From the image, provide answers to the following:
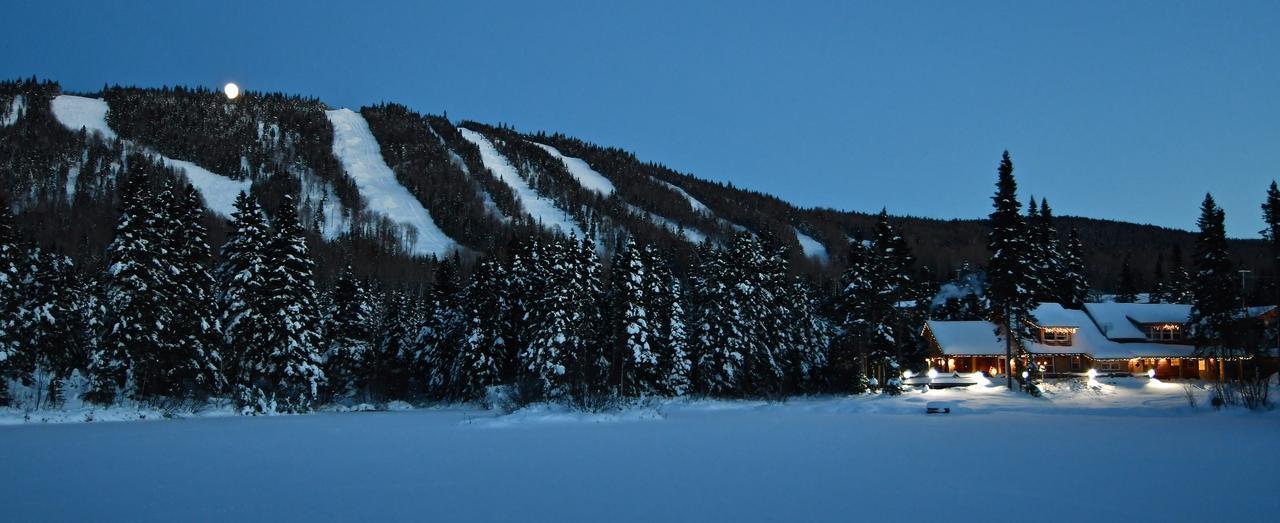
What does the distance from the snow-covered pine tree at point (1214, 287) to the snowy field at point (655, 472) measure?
2325cm

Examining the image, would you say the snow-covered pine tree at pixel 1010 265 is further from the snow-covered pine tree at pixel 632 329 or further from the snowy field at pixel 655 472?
the snow-covered pine tree at pixel 632 329

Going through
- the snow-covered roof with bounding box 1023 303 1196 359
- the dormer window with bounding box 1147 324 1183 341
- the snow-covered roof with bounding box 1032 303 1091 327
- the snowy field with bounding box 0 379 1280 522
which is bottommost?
the snowy field with bounding box 0 379 1280 522

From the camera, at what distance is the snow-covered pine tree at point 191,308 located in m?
36.3

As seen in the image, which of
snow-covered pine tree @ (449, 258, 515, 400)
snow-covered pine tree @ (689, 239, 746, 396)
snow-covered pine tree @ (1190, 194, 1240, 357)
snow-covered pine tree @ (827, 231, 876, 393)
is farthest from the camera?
snow-covered pine tree @ (827, 231, 876, 393)

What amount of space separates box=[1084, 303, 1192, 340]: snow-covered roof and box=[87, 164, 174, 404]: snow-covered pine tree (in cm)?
6394

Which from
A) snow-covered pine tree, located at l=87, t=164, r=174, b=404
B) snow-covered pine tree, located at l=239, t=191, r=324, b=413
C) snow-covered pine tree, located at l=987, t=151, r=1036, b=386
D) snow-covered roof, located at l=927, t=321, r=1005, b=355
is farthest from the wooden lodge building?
snow-covered pine tree, located at l=87, t=164, r=174, b=404

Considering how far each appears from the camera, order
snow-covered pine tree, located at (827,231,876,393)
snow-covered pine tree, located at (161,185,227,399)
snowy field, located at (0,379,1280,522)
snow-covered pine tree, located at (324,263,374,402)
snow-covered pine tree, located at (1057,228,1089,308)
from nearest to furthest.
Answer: snowy field, located at (0,379,1280,522)
snow-covered pine tree, located at (161,185,227,399)
snow-covered pine tree, located at (827,231,876,393)
snow-covered pine tree, located at (324,263,374,402)
snow-covered pine tree, located at (1057,228,1089,308)

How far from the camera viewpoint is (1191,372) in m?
57.9

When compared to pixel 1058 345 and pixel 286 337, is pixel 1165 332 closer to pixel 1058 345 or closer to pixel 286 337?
pixel 1058 345

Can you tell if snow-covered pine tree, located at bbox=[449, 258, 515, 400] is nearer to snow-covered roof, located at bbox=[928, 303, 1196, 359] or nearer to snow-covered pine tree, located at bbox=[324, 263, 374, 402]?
snow-covered pine tree, located at bbox=[324, 263, 374, 402]

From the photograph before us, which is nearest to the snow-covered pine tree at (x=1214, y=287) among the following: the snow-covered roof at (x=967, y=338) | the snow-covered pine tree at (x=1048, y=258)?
the snow-covered roof at (x=967, y=338)

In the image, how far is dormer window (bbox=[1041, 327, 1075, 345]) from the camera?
57.0m

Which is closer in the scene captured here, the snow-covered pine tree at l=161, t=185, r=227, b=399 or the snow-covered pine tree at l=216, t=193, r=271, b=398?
the snow-covered pine tree at l=161, t=185, r=227, b=399

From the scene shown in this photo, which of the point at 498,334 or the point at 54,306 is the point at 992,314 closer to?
the point at 498,334
